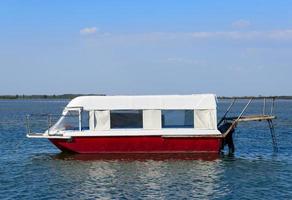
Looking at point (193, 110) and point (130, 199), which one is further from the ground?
point (193, 110)

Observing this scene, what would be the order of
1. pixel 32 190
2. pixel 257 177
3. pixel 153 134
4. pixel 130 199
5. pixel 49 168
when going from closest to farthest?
pixel 130 199
pixel 32 190
pixel 257 177
pixel 49 168
pixel 153 134

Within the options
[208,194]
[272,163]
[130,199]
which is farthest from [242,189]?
[272,163]

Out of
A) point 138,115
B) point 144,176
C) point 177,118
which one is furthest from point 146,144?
point 144,176

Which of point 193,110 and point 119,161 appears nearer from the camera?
point 119,161

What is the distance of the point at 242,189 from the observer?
78.5 feet

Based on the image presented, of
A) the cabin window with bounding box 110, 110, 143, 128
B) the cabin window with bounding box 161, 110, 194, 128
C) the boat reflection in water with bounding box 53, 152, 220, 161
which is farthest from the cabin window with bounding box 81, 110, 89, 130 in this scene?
the cabin window with bounding box 161, 110, 194, 128

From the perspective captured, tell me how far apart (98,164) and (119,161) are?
1.45 meters

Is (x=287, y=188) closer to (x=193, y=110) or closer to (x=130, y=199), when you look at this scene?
(x=130, y=199)

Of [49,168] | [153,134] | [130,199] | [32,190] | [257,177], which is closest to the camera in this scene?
[130,199]

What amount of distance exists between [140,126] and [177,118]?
7.58 ft

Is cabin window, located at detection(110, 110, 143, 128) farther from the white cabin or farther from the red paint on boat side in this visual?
the red paint on boat side

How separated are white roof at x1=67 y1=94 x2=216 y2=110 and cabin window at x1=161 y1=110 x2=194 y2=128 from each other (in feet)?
1.17

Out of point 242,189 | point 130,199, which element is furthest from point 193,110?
point 130,199

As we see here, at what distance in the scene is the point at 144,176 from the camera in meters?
27.0
